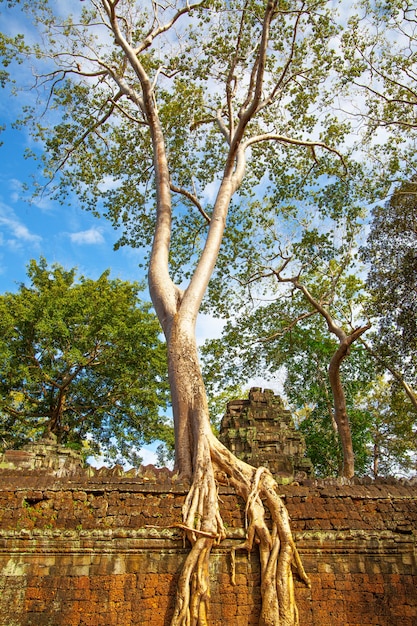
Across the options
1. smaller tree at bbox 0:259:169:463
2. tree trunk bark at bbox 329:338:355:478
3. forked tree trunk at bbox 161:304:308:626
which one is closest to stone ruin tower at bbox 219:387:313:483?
tree trunk bark at bbox 329:338:355:478

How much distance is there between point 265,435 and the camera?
8.70 meters

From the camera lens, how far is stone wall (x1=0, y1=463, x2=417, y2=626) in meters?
4.52

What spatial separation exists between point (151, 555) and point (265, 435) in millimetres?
4265

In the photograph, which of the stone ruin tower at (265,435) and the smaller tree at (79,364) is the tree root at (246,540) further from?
the smaller tree at (79,364)

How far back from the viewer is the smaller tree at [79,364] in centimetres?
1336

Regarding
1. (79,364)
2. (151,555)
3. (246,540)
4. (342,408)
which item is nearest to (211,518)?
(246,540)

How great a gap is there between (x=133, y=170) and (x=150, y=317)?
5.01 metres

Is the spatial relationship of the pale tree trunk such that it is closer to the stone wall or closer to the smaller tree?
the stone wall

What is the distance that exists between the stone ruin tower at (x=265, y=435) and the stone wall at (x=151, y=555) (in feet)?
9.25

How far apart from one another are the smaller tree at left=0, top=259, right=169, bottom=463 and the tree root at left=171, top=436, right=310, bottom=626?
8614 mm

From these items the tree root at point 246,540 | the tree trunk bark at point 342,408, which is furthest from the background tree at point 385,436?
the tree root at point 246,540

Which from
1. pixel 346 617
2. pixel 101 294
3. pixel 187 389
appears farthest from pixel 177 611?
Answer: pixel 101 294

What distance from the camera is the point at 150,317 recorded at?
15.5 meters

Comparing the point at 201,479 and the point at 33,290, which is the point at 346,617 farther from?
the point at 33,290
